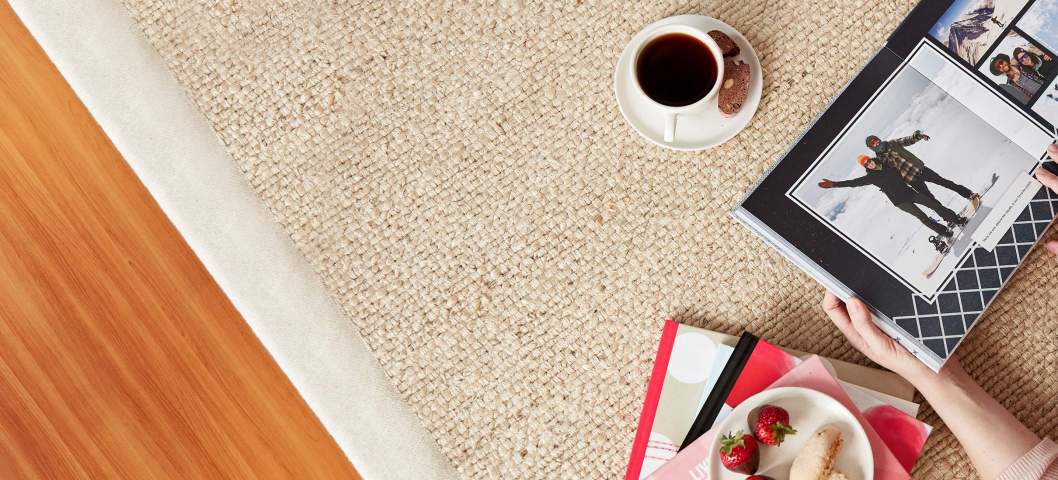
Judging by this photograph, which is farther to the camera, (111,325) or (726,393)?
(111,325)

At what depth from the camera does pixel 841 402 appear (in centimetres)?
62

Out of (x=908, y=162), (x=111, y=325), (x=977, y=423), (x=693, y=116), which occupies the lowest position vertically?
(x=977, y=423)

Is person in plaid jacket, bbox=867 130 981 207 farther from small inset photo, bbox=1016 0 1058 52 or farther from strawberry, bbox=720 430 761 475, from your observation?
strawberry, bbox=720 430 761 475

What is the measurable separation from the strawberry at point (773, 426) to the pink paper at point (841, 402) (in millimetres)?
23

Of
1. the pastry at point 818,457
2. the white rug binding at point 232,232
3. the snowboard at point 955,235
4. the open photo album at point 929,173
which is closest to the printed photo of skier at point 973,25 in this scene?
the open photo album at point 929,173

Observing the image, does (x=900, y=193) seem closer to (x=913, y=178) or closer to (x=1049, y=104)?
(x=913, y=178)

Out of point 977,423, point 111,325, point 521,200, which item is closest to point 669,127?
point 521,200

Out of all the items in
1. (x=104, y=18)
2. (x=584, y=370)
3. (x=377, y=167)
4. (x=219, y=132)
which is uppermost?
(x=104, y=18)

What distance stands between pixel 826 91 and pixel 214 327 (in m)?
0.64

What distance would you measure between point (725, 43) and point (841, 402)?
0.32m

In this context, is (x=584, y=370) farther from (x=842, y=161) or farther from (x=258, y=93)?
(x=258, y=93)

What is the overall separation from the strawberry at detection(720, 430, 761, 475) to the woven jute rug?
91mm

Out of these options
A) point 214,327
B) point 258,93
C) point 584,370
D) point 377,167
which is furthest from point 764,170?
point 214,327

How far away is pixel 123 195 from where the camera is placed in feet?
2.56
